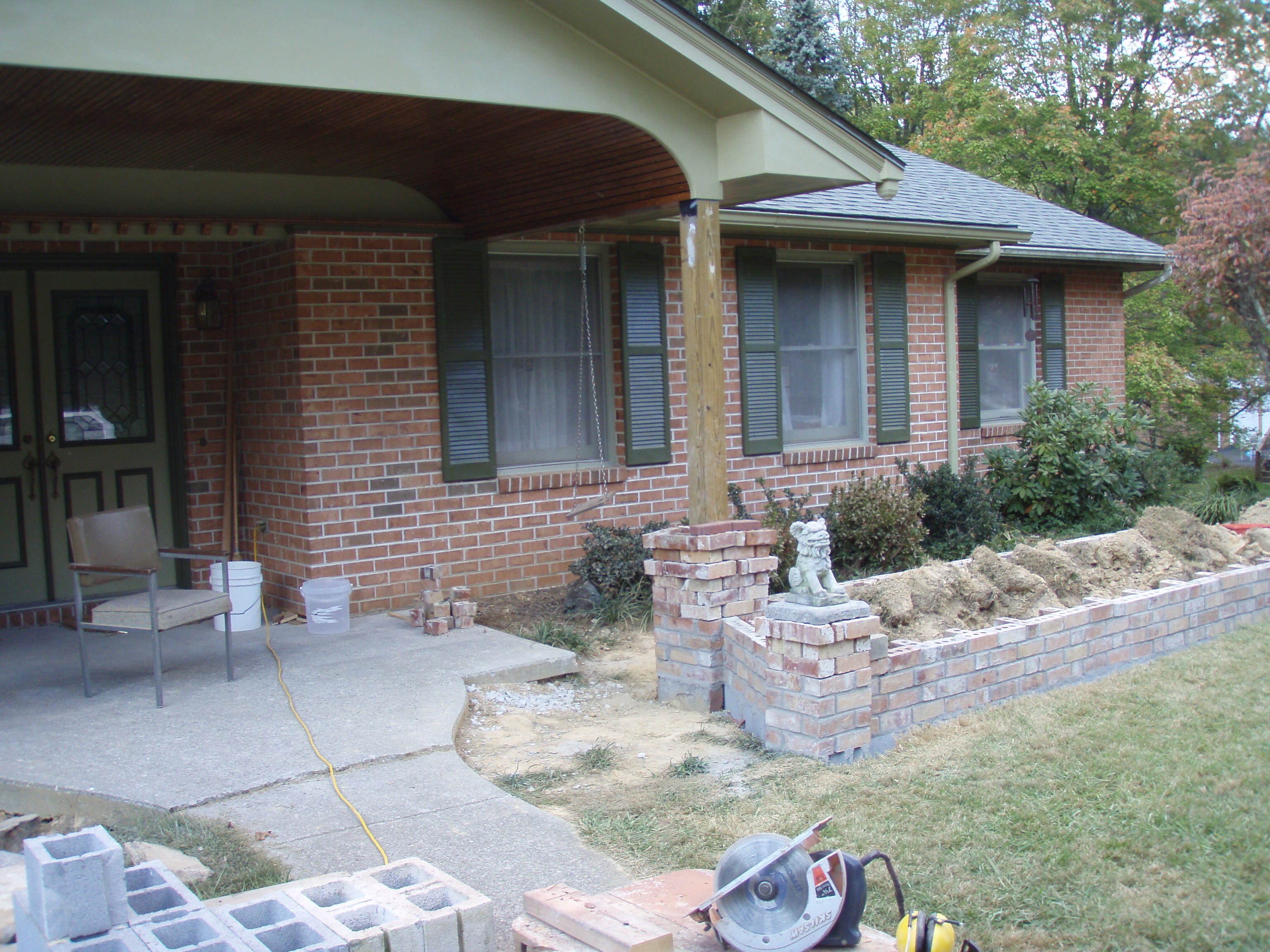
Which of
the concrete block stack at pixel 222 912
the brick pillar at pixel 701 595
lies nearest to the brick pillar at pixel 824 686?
the brick pillar at pixel 701 595

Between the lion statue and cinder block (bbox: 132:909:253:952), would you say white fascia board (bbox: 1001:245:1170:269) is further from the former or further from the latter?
cinder block (bbox: 132:909:253:952)

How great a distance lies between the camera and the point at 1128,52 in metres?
4.31

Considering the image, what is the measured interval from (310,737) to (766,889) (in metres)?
2.66

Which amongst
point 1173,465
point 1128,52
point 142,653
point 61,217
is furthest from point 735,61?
point 1173,465

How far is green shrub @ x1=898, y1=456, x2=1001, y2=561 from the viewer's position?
9141 millimetres

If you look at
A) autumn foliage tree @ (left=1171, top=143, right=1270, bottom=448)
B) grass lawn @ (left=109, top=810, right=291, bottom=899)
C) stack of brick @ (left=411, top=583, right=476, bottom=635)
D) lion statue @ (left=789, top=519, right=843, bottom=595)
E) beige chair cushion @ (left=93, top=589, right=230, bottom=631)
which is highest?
autumn foliage tree @ (left=1171, top=143, right=1270, bottom=448)

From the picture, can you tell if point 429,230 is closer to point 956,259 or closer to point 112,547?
point 112,547

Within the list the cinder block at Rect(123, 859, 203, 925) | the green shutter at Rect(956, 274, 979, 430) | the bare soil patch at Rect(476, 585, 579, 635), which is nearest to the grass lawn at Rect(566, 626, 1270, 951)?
the cinder block at Rect(123, 859, 203, 925)

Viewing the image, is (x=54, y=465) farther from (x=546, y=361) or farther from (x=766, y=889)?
(x=766, y=889)

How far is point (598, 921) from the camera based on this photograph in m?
2.77

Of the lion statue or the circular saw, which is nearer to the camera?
the circular saw

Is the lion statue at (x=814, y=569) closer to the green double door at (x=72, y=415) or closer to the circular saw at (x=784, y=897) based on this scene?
the circular saw at (x=784, y=897)

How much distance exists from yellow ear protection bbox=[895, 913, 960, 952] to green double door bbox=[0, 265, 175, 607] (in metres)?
5.71

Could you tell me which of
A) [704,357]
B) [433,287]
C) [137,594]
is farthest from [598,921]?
[433,287]
